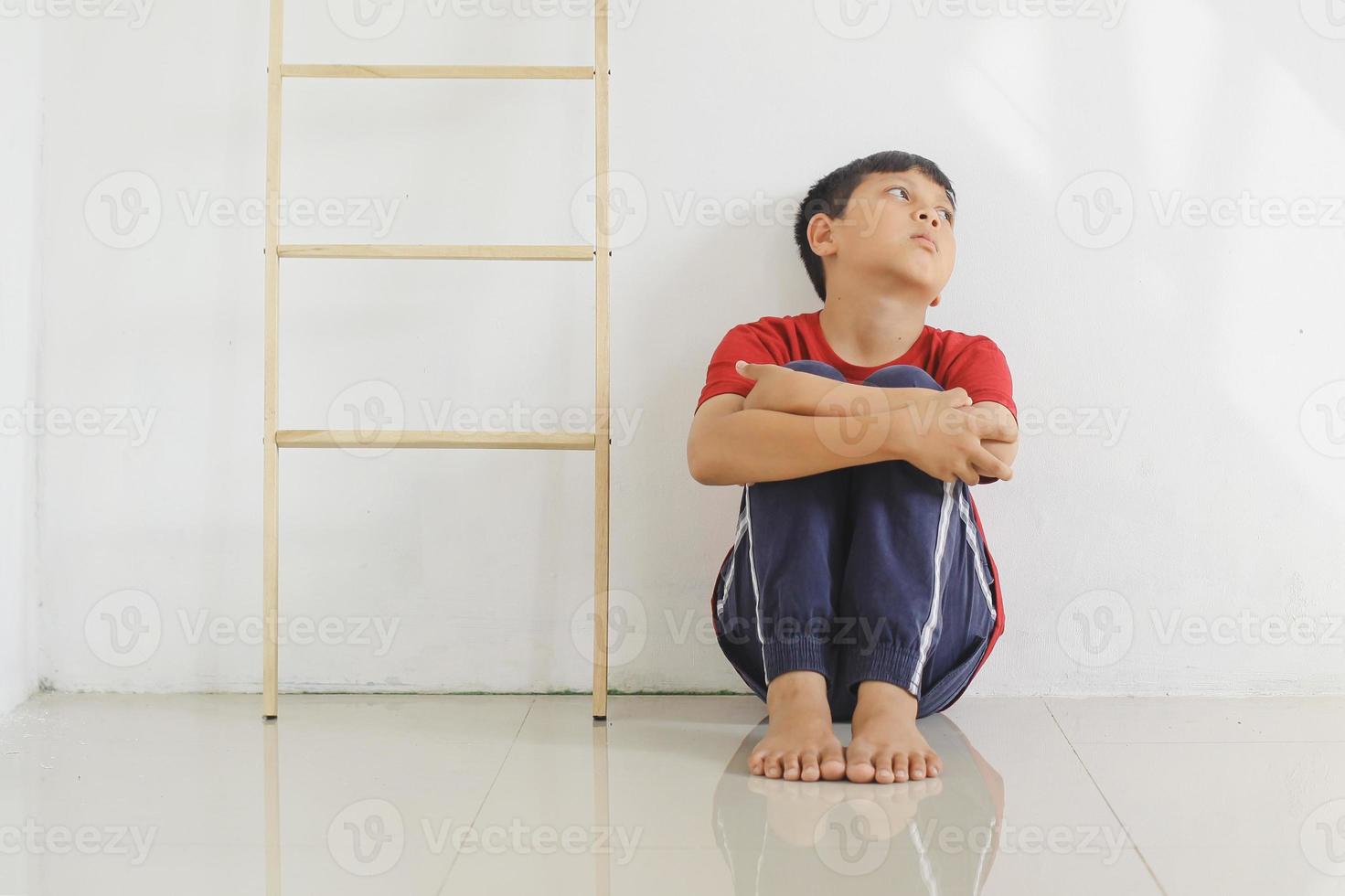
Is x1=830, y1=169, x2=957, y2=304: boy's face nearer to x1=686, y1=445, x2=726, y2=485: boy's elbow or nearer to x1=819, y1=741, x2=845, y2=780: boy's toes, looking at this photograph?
x1=686, y1=445, x2=726, y2=485: boy's elbow

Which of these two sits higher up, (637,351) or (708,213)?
(708,213)

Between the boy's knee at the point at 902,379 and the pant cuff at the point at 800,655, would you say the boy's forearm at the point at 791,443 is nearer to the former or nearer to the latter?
the boy's knee at the point at 902,379

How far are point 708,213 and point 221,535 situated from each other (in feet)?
2.95

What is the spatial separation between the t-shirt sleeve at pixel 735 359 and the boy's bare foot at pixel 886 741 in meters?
0.42

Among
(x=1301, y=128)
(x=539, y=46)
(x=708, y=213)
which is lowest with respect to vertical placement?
(x=708, y=213)

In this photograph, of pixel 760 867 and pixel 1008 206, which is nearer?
pixel 760 867

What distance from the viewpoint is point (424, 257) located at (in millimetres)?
1615

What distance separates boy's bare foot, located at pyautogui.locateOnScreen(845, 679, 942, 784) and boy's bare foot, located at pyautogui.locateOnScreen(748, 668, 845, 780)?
0.08ft

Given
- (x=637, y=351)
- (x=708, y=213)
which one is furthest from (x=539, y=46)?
(x=637, y=351)

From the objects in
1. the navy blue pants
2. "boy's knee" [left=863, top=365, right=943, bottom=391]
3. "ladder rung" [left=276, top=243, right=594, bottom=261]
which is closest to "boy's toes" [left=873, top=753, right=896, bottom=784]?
the navy blue pants

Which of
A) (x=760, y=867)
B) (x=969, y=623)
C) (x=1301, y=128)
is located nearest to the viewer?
(x=760, y=867)

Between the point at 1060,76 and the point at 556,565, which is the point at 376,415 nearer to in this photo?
the point at 556,565

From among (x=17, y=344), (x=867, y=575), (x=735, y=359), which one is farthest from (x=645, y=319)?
(x=17, y=344)

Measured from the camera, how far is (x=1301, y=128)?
1.74m
